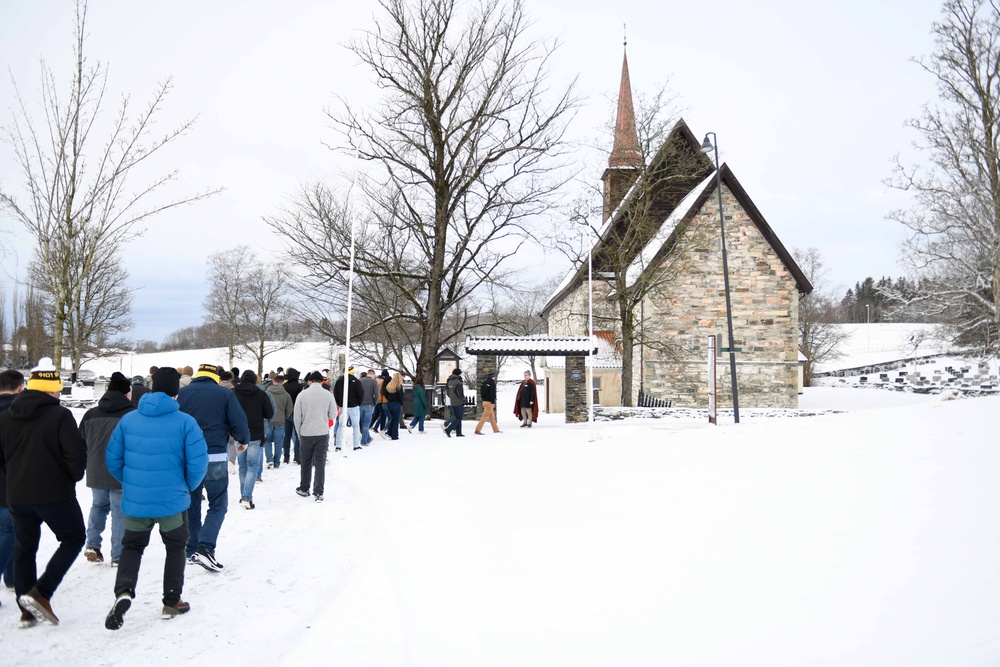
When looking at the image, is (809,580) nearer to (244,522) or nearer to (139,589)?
(139,589)

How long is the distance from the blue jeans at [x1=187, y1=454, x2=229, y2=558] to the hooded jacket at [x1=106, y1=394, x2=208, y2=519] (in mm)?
1343

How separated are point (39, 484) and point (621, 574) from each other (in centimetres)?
460

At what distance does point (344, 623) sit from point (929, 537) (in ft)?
14.6

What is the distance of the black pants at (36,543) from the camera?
5.45 m

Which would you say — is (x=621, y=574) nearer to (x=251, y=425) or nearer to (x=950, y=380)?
(x=251, y=425)

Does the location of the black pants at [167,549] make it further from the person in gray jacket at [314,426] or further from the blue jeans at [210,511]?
the person in gray jacket at [314,426]

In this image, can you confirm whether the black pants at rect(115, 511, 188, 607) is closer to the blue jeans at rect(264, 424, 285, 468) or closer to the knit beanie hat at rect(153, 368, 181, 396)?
the knit beanie hat at rect(153, 368, 181, 396)

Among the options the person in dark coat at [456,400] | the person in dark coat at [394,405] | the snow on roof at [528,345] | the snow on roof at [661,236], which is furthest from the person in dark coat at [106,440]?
the snow on roof at [661,236]

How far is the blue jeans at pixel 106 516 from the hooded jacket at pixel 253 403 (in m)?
2.76

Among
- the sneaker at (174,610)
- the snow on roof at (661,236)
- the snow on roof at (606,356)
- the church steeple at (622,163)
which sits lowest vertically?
the sneaker at (174,610)

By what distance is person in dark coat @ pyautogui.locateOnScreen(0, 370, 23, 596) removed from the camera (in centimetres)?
575

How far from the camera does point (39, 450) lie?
550 centimetres

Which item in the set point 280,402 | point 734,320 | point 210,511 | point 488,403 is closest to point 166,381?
point 210,511

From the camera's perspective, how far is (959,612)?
14.3ft
